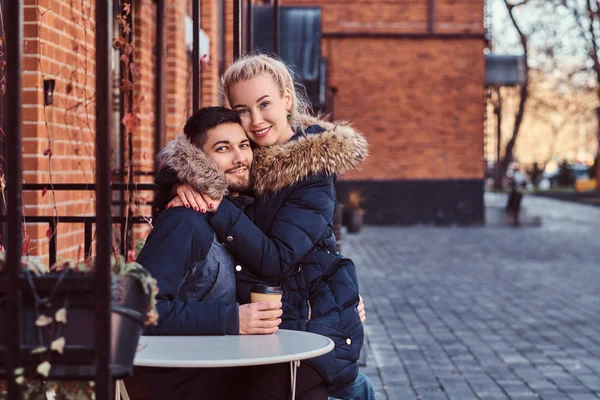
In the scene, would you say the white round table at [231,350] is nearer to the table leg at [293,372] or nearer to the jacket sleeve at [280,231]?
the table leg at [293,372]

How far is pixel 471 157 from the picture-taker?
2052 cm

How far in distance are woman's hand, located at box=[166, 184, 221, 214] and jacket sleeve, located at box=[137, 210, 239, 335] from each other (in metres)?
0.05

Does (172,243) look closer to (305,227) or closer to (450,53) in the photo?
(305,227)

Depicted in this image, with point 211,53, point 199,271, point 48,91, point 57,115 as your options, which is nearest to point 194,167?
point 199,271

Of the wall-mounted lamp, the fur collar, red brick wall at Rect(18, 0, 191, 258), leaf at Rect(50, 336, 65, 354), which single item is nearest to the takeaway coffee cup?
the fur collar

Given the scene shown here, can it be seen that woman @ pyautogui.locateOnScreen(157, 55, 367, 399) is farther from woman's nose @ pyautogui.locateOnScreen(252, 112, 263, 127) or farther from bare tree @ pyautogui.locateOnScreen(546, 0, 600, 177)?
bare tree @ pyautogui.locateOnScreen(546, 0, 600, 177)

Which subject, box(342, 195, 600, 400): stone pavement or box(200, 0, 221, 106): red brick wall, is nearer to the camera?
box(342, 195, 600, 400): stone pavement

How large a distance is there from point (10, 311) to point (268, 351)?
832 millimetres

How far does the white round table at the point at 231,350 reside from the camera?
2373mm

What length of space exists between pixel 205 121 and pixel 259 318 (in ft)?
2.28

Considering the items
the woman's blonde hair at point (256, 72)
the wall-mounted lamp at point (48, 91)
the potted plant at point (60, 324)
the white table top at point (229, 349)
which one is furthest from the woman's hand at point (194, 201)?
the wall-mounted lamp at point (48, 91)

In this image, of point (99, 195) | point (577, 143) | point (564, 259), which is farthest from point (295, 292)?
point (577, 143)

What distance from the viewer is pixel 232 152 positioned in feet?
9.74

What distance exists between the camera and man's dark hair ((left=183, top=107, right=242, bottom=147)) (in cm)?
294
